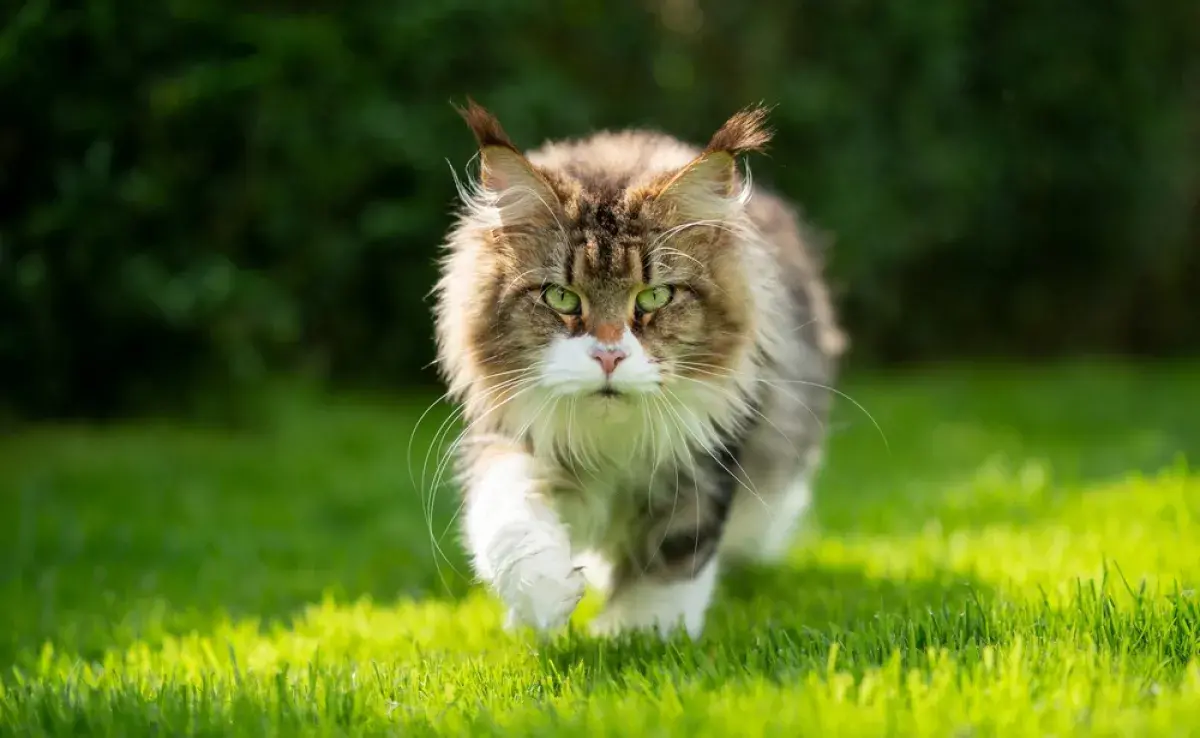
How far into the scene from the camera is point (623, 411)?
9.22ft

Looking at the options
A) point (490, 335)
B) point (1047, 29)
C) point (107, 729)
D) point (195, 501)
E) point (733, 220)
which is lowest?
point (195, 501)

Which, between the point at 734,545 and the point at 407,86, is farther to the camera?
the point at 407,86

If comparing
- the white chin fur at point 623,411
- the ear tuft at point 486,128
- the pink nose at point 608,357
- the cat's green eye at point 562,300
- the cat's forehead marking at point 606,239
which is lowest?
the white chin fur at point 623,411

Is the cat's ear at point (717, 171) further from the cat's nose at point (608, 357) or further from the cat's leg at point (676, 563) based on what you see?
the cat's leg at point (676, 563)

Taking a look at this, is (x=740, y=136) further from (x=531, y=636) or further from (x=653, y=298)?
(x=531, y=636)

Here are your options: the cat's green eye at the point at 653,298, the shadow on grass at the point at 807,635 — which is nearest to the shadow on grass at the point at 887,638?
the shadow on grass at the point at 807,635

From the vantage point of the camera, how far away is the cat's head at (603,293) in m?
2.73

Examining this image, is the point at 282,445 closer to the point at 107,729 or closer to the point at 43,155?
the point at 43,155

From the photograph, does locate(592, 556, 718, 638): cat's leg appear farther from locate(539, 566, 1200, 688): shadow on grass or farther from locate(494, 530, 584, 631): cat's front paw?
locate(494, 530, 584, 631): cat's front paw

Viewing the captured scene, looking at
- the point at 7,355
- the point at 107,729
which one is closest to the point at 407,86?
the point at 7,355

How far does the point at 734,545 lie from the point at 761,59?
23.8ft

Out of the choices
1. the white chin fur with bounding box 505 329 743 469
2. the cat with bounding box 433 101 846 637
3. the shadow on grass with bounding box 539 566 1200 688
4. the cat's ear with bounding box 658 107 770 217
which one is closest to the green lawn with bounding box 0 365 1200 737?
the shadow on grass with bounding box 539 566 1200 688

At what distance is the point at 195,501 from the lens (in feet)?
19.9

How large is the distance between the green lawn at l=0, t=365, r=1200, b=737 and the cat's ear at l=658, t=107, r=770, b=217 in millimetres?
1121
